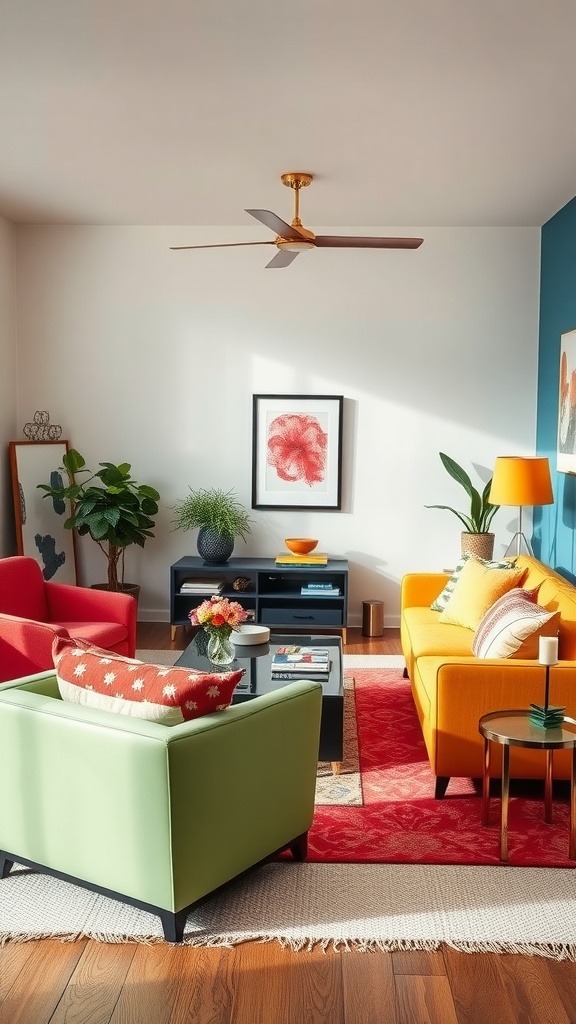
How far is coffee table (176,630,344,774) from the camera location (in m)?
3.80

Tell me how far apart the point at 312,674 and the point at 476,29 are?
2.53 metres

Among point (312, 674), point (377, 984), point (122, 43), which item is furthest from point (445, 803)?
point (122, 43)

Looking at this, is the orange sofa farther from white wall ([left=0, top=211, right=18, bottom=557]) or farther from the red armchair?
white wall ([left=0, top=211, right=18, bottom=557])

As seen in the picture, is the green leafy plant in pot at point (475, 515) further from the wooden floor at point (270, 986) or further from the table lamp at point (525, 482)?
the wooden floor at point (270, 986)

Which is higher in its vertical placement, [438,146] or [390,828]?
[438,146]


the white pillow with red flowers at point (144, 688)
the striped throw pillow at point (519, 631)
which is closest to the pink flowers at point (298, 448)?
the striped throw pillow at point (519, 631)

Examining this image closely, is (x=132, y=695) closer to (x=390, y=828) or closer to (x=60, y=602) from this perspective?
(x=390, y=828)

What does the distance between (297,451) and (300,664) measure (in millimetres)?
2675

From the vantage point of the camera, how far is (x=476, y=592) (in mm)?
4777

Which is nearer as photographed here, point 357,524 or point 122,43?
point 122,43

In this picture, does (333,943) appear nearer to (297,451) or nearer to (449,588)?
(449,588)

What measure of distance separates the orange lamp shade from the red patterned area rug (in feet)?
5.57

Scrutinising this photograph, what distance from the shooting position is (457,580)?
507 cm

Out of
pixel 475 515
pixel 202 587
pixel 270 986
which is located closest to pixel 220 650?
pixel 270 986
